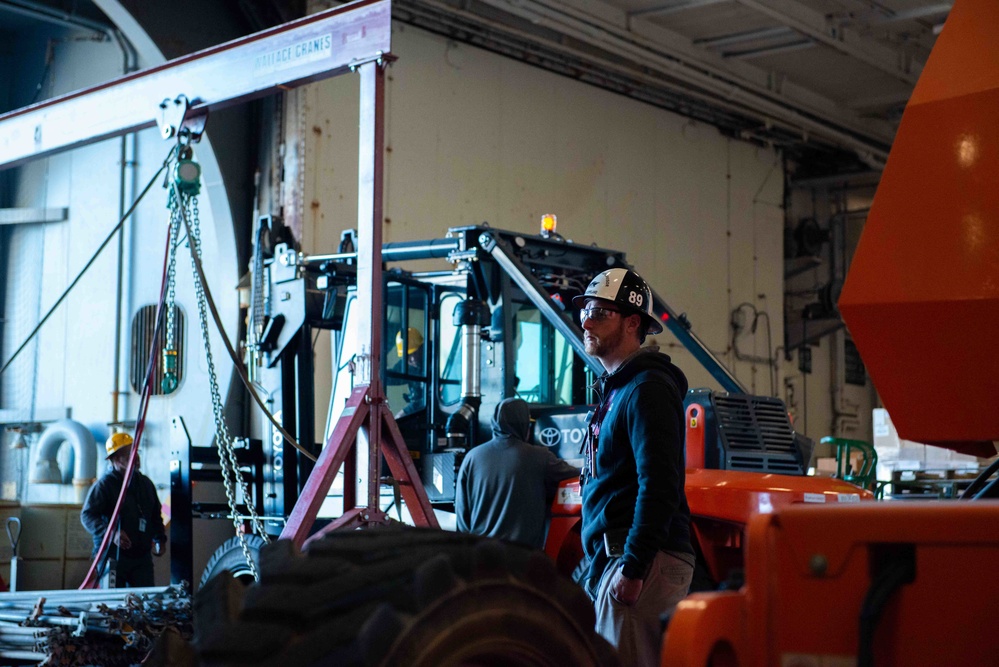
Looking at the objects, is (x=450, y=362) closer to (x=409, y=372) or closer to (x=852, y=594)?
(x=409, y=372)

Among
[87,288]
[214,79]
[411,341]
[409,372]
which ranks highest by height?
[214,79]

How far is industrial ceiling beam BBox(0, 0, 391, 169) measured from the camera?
652 cm

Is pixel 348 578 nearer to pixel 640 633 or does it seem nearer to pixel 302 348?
pixel 640 633

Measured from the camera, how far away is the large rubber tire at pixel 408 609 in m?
2.16

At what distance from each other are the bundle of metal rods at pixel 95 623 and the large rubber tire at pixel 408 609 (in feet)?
15.4

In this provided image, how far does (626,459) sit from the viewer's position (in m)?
4.16

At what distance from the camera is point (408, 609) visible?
86.7 inches

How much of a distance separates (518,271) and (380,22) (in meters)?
2.56

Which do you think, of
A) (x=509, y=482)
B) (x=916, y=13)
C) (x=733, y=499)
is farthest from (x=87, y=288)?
(x=916, y=13)

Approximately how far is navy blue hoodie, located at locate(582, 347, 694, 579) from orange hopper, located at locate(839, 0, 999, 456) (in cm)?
115

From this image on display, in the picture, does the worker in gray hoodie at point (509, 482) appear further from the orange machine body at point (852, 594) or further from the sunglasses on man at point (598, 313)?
the orange machine body at point (852, 594)

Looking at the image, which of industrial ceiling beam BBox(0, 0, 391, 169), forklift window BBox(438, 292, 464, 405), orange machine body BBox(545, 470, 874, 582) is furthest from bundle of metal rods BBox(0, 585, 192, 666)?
orange machine body BBox(545, 470, 874, 582)

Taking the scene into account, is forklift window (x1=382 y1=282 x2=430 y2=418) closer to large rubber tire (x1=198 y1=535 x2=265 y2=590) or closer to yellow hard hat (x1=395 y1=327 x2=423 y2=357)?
yellow hard hat (x1=395 y1=327 x2=423 y2=357)

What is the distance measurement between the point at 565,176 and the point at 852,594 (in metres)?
13.3
